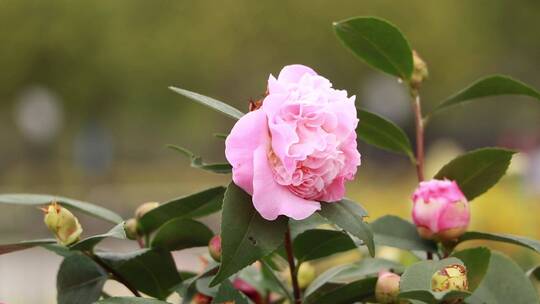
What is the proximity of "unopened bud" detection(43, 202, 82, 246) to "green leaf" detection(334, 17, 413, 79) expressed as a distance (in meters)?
0.27

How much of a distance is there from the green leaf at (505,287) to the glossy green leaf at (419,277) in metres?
0.11

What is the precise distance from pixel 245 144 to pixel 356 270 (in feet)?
0.72

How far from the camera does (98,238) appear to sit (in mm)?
725

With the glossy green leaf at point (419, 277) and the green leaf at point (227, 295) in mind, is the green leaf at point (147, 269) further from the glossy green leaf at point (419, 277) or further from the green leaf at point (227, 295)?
the glossy green leaf at point (419, 277)

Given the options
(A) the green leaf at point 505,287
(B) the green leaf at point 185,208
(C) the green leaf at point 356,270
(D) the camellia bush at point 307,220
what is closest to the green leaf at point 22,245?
(D) the camellia bush at point 307,220

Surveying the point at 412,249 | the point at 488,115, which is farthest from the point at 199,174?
the point at 412,249

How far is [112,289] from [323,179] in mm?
2227

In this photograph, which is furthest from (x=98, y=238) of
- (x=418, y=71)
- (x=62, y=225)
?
(x=418, y=71)

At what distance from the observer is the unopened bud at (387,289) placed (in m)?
0.73

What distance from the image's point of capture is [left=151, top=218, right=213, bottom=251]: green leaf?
795mm

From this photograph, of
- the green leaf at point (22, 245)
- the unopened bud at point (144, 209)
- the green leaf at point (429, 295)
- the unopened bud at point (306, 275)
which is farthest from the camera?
the unopened bud at point (306, 275)

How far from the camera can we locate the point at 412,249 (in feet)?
2.73

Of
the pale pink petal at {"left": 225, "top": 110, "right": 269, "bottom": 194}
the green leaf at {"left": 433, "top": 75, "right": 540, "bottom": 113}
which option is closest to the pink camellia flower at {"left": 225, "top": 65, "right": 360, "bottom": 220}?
the pale pink petal at {"left": 225, "top": 110, "right": 269, "bottom": 194}

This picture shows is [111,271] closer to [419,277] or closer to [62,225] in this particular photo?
[62,225]
